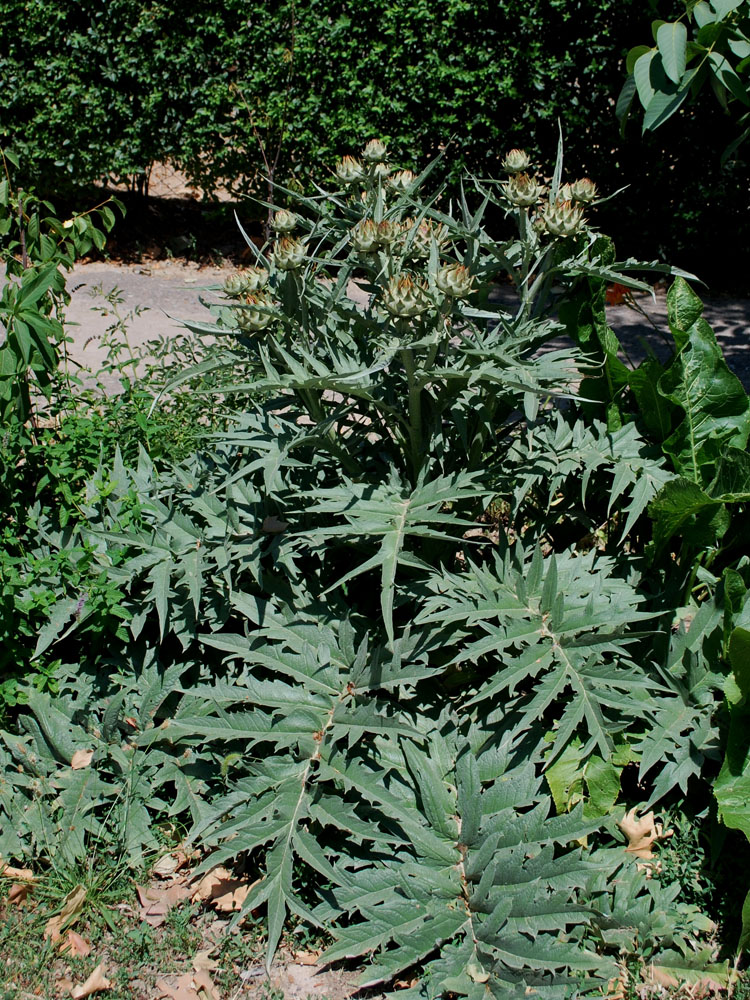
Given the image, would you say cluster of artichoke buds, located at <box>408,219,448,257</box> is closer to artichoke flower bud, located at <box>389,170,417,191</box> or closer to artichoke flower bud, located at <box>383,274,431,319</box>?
artichoke flower bud, located at <box>389,170,417,191</box>

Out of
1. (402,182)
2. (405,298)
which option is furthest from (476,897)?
(402,182)

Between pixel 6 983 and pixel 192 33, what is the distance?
721 cm

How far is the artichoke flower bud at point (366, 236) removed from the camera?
97.5 inches

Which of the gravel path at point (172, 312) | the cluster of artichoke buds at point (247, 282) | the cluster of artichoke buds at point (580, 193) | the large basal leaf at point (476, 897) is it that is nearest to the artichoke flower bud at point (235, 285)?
the cluster of artichoke buds at point (247, 282)

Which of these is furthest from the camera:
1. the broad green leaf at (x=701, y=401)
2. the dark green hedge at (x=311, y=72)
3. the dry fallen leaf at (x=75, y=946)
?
the dark green hedge at (x=311, y=72)

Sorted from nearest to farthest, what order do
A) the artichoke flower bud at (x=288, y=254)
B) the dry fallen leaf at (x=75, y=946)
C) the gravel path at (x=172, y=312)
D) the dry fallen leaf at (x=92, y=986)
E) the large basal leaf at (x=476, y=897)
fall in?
the large basal leaf at (x=476, y=897), the dry fallen leaf at (x=92, y=986), the dry fallen leaf at (x=75, y=946), the artichoke flower bud at (x=288, y=254), the gravel path at (x=172, y=312)

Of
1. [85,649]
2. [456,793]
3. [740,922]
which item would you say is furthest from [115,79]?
[740,922]

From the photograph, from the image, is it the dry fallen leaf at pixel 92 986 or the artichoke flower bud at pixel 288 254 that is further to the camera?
the artichoke flower bud at pixel 288 254

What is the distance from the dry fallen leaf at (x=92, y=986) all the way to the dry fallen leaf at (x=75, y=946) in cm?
9

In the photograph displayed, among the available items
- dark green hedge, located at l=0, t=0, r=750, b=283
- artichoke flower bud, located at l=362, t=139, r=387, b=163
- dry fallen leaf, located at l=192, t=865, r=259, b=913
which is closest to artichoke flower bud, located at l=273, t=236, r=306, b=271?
artichoke flower bud, located at l=362, t=139, r=387, b=163

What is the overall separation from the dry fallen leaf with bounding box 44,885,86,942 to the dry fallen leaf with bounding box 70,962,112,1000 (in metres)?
0.17

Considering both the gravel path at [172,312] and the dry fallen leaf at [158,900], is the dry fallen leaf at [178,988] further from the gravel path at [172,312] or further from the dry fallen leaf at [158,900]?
the gravel path at [172,312]

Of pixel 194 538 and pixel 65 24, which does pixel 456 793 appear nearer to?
pixel 194 538

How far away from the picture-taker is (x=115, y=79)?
24.5 feet
